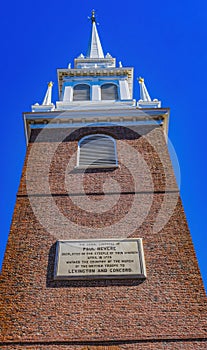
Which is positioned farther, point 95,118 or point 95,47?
point 95,47

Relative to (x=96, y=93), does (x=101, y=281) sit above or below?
below

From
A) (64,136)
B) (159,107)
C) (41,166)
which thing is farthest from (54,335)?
(159,107)

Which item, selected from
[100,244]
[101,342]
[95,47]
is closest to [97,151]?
[100,244]

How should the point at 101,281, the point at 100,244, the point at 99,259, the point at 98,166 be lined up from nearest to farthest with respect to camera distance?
the point at 101,281 < the point at 99,259 < the point at 100,244 < the point at 98,166

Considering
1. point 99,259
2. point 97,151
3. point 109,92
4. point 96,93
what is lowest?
point 99,259

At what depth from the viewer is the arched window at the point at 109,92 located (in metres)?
19.6

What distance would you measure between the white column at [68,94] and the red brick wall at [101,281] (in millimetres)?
5226

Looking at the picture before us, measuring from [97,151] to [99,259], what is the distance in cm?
531

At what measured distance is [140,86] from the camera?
2005cm

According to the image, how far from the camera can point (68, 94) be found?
770 inches

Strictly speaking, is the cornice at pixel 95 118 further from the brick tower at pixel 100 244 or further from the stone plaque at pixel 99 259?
the stone plaque at pixel 99 259

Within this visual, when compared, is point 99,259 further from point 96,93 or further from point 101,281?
point 96,93

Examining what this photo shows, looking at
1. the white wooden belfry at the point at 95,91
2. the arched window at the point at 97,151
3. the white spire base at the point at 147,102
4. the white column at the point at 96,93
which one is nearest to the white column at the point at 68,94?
the white wooden belfry at the point at 95,91

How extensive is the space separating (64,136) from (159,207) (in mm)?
5115
